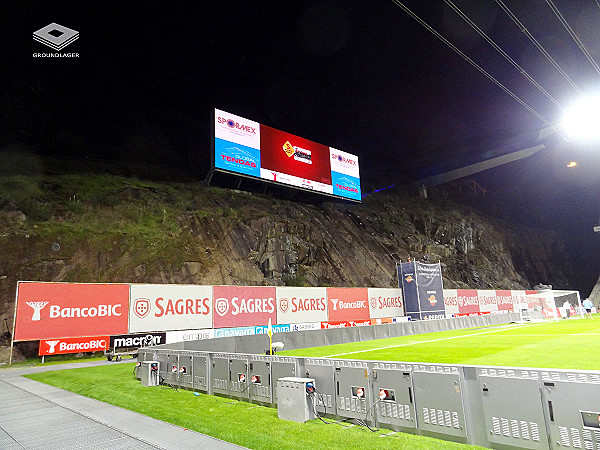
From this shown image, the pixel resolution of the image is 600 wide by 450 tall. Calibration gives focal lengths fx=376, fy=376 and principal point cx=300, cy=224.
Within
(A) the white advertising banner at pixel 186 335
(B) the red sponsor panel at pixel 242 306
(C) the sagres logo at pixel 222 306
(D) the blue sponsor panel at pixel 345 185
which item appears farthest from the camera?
(D) the blue sponsor panel at pixel 345 185

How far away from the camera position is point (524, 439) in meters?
4.62

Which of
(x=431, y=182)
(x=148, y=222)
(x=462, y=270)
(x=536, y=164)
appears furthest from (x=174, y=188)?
(x=536, y=164)

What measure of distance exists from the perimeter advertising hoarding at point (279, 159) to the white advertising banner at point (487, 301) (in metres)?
16.2

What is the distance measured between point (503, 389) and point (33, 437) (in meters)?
7.05

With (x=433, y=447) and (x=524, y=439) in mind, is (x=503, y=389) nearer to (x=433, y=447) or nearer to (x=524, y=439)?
(x=524, y=439)

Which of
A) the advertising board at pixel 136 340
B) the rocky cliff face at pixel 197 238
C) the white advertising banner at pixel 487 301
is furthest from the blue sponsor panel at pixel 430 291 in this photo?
the advertising board at pixel 136 340

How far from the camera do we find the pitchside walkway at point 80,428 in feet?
18.0

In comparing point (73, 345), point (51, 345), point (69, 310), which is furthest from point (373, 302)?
point (51, 345)

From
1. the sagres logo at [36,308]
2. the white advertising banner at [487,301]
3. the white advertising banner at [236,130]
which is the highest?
the white advertising banner at [236,130]

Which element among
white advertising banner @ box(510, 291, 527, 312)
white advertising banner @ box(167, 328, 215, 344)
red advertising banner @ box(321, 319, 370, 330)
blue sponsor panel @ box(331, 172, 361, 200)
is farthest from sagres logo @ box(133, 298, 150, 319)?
white advertising banner @ box(510, 291, 527, 312)

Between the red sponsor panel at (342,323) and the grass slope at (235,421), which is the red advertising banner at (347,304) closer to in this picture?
the red sponsor panel at (342,323)

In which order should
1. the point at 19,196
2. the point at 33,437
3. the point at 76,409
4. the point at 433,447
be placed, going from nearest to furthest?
1. the point at 433,447
2. the point at 33,437
3. the point at 76,409
4. the point at 19,196

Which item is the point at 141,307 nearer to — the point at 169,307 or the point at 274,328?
the point at 169,307

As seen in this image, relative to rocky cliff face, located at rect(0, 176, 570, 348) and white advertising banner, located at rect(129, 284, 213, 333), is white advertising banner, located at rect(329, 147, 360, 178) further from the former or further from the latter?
white advertising banner, located at rect(129, 284, 213, 333)
